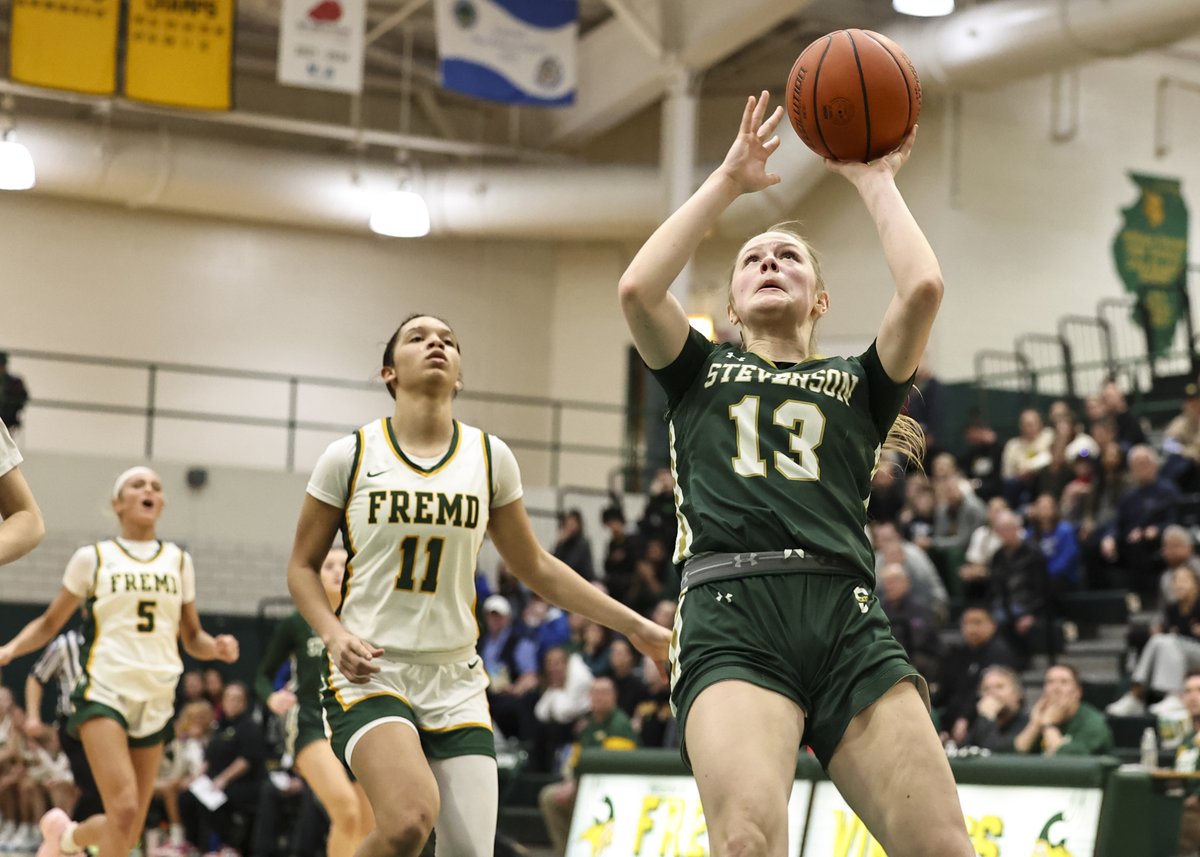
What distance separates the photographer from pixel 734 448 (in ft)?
13.6

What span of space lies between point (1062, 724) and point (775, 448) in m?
7.37

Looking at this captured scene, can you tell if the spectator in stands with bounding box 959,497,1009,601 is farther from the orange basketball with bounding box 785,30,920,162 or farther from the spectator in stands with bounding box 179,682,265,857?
the orange basketball with bounding box 785,30,920,162

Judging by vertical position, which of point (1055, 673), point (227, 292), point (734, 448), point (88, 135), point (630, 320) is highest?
point (88, 135)

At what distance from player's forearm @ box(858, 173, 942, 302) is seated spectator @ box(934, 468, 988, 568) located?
1207 cm

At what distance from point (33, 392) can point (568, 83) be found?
852cm

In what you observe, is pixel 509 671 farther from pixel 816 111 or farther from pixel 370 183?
pixel 816 111

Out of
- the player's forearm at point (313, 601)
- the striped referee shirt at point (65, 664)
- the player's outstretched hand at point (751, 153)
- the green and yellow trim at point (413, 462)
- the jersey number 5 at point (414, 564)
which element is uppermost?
the player's outstretched hand at point (751, 153)

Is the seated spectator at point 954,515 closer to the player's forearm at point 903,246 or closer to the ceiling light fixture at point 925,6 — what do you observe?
the ceiling light fixture at point 925,6

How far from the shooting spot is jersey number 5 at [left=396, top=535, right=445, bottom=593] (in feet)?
18.2

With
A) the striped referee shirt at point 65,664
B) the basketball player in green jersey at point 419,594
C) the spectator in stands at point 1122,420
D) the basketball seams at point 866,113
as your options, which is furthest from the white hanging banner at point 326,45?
the basketball seams at point 866,113

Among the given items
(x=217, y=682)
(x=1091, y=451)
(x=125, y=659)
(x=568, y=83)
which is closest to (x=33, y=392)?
(x=217, y=682)

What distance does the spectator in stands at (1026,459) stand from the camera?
16.6m

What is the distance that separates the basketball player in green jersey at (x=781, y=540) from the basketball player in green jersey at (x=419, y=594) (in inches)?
54.8

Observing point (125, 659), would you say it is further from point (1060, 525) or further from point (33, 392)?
point (33, 392)
